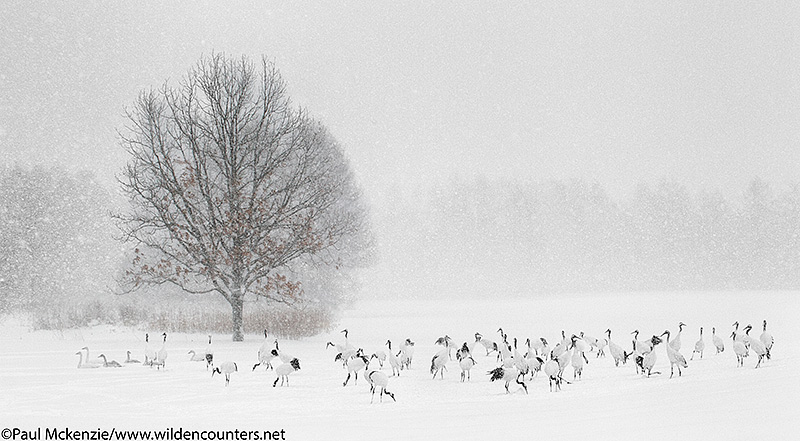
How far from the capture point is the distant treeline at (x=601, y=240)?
84375 mm

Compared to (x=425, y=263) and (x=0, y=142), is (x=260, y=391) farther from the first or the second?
(x=0, y=142)

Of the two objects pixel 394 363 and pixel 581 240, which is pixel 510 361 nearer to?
pixel 394 363

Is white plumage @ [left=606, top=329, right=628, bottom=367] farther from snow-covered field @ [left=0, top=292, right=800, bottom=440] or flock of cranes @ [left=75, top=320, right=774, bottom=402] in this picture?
snow-covered field @ [left=0, top=292, right=800, bottom=440]

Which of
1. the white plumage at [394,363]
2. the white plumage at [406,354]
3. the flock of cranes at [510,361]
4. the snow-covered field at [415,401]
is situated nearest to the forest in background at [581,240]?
the snow-covered field at [415,401]

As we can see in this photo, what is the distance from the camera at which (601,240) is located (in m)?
90.2

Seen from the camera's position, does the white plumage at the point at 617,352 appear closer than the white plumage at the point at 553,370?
No

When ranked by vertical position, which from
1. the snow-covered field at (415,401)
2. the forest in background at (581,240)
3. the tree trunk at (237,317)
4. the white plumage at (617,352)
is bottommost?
the snow-covered field at (415,401)

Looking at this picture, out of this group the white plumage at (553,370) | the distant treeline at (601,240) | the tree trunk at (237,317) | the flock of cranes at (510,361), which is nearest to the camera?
the white plumage at (553,370)

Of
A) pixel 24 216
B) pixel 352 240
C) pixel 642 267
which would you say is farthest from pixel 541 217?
pixel 24 216

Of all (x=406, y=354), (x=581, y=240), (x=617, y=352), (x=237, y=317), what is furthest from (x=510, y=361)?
(x=581, y=240)

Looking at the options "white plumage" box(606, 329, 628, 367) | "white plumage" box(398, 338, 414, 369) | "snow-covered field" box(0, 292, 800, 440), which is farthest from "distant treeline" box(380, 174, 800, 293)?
"white plumage" box(398, 338, 414, 369)

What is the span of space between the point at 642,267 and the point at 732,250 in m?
11.0

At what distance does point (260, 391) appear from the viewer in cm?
1329

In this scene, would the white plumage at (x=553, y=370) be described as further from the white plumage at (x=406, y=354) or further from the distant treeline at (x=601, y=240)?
the distant treeline at (x=601, y=240)
